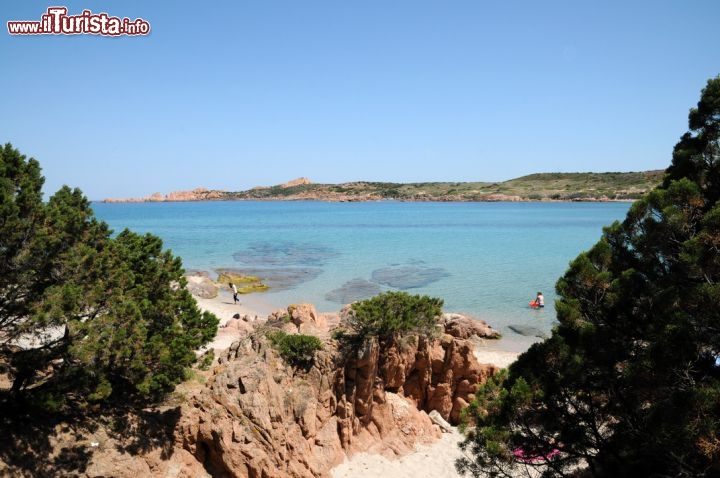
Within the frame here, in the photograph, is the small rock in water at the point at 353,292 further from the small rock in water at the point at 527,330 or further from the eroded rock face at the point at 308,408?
the eroded rock face at the point at 308,408

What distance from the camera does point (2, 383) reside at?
13445 mm

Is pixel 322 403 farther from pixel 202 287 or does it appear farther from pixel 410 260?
pixel 410 260

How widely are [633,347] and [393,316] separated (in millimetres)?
8841

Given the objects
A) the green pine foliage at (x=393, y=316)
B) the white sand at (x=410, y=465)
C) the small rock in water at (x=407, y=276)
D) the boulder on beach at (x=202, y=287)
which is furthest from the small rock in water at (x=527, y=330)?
the boulder on beach at (x=202, y=287)

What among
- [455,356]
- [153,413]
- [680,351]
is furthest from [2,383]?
[680,351]

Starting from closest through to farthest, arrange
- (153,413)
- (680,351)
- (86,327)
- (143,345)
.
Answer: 1. (680,351)
2. (86,327)
3. (143,345)
4. (153,413)

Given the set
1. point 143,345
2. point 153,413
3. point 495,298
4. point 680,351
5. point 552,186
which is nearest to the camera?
point 680,351

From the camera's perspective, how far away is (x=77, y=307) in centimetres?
1070

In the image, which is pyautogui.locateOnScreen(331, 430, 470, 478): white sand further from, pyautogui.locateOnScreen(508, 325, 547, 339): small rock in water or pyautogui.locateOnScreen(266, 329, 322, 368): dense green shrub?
pyautogui.locateOnScreen(508, 325, 547, 339): small rock in water

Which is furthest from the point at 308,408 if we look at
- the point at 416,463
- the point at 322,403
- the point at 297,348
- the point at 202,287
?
the point at 202,287

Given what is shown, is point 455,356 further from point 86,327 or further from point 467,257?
point 467,257

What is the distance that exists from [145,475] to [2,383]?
17.2 ft

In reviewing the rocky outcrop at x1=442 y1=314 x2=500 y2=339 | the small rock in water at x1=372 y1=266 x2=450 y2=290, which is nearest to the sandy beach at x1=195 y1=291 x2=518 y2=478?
the rocky outcrop at x1=442 y1=314 x2=500 y2=339

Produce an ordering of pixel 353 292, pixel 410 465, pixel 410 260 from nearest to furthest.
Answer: pixel 410 465, pixel 353 292, pixel 410 260
